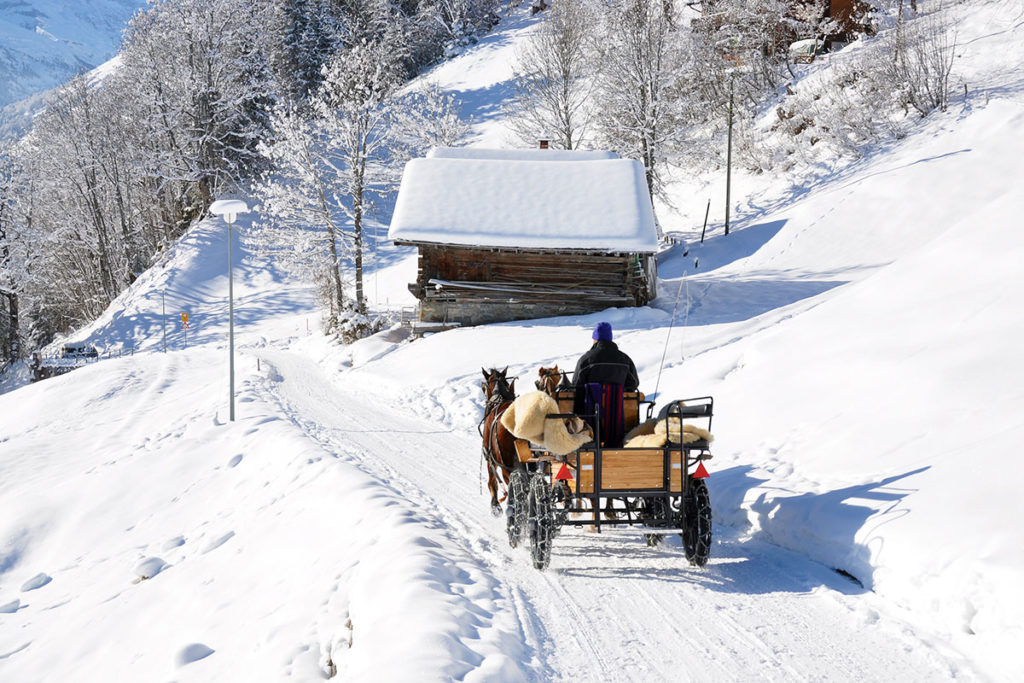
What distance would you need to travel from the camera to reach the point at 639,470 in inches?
Answer: 253

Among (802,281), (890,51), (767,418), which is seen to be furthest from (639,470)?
(890,51)

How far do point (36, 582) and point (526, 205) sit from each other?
18.1 meters

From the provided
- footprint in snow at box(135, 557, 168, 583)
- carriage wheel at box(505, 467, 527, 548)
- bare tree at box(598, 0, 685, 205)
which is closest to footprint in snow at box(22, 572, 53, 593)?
footprint in snow at box(135, 557, 168, 583)

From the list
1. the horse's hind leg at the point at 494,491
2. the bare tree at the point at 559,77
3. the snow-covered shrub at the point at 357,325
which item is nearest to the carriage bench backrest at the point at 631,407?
the horse's hind leg at the point at 494,491

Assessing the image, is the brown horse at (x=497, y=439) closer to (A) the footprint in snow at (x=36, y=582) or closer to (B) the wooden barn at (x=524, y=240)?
(A) the footprint in snow at (x=36, y=582)

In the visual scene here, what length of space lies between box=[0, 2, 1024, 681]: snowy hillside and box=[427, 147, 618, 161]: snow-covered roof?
34.5 feet

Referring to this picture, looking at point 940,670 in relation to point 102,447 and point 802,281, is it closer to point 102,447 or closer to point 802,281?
point 102,447

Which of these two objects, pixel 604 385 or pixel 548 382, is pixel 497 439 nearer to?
pixel 548 382

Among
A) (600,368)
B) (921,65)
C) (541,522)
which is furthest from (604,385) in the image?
(921,65)

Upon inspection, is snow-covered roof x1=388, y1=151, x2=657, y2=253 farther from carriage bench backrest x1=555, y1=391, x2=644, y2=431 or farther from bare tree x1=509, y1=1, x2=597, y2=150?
carriage bench backrest x1=555, y1=391, x2=644, y2=431

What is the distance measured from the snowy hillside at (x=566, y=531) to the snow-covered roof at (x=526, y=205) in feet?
13.5

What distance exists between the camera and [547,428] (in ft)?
21.0

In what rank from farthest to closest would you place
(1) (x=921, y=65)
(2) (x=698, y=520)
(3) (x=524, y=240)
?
(1) (x=921, y=65), (3) (x=524, y=240), (2) (x=698, y=520)

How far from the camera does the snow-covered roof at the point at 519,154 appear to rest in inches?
1136
